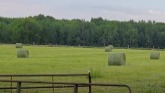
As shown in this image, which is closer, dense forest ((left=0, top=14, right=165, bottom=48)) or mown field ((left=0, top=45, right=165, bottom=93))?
mown field ((left=0, top=45, right=165, bottom=93))

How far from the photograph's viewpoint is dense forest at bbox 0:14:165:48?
15169 centimetres

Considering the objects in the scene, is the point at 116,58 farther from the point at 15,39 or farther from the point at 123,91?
the point at 15,39

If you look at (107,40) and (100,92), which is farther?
(107,40)

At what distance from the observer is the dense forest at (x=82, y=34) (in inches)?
5972

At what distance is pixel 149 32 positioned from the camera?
173 m

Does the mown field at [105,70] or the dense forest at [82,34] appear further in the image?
the dense forest at [82,34]

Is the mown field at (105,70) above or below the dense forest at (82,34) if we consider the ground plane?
below

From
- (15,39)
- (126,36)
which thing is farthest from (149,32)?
(15,39)

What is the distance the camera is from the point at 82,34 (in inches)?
6619

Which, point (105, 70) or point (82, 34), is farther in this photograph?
point (82, 34)

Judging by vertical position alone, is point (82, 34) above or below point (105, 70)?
above

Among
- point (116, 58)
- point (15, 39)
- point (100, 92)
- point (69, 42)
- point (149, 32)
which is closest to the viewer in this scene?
point (100, 92)

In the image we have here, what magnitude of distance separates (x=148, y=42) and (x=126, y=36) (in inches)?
375

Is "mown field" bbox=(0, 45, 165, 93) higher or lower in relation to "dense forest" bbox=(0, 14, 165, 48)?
lower
